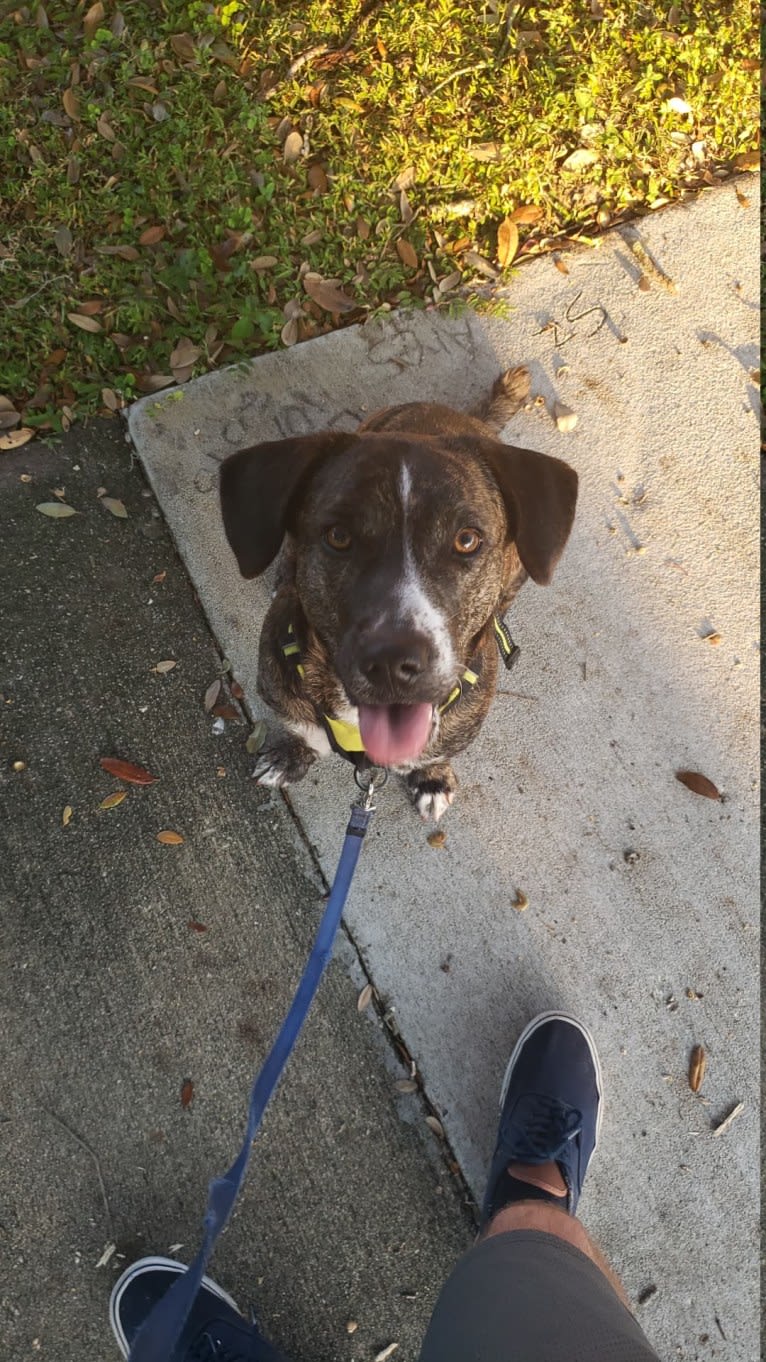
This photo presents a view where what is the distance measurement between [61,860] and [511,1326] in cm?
226

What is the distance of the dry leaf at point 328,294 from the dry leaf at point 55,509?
155 centimetres

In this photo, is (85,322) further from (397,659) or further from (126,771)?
(397,659)

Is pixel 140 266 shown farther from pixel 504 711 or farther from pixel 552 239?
pixel 504 711

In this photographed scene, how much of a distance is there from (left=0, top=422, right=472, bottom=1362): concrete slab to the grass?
1.11 meters

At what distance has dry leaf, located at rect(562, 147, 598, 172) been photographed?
430cm

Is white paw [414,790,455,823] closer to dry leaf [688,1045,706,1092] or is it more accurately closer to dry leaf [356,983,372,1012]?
Answer: dry leaf [356,983,372,1012]

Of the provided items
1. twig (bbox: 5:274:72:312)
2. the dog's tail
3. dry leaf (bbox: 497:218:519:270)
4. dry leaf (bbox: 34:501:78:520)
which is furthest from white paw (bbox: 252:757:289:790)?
dry leaf (bbox: 497:218:519:270)

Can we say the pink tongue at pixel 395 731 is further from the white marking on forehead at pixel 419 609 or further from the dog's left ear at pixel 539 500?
the dog's left ear at pixel 539 500

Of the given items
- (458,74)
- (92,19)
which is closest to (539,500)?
(458,74)

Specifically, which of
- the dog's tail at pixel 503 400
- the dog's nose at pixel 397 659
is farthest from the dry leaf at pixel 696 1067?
the dog's tail at pixel 503 400

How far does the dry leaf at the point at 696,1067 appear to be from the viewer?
342cm

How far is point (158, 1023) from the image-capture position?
3.29 m

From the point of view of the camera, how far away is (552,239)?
4316mm

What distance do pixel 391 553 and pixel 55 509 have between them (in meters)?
2.01
